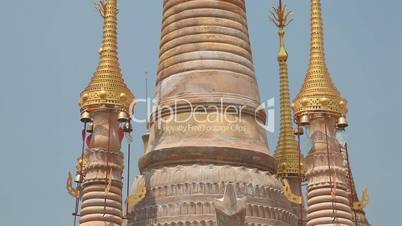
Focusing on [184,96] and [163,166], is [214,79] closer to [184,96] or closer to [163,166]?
[184,96]

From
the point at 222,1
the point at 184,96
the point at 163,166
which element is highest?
the point at 222,1

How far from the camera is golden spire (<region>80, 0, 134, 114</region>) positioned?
26.2 metres

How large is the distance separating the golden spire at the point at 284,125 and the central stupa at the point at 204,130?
4.26 metres

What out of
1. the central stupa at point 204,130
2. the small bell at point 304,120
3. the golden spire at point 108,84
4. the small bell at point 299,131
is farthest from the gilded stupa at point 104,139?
the small bell at point 299,131

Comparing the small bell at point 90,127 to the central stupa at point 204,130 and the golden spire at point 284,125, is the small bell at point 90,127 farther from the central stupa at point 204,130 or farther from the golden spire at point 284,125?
the golden spire at point 284,125

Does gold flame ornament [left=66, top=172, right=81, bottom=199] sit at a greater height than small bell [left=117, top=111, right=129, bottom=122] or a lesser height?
lesser

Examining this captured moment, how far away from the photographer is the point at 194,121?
25047 mm

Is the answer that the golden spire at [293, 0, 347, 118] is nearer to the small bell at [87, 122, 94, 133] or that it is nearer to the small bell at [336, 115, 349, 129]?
the small bell at [336, 115, 349, 129]

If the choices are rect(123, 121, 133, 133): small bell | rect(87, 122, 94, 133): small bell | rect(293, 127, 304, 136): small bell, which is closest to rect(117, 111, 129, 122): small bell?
rect(123, 121, 133, 133): small bell

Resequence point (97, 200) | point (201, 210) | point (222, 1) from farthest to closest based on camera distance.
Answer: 1. point (222, 1)
2. point (97, 200)
3. point (201, 210)

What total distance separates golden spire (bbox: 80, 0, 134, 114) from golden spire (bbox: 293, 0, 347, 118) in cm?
553

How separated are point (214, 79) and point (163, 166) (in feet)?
10.1

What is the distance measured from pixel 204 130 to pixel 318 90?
4369mm

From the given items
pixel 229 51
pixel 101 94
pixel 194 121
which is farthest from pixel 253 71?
pixel 101 94
